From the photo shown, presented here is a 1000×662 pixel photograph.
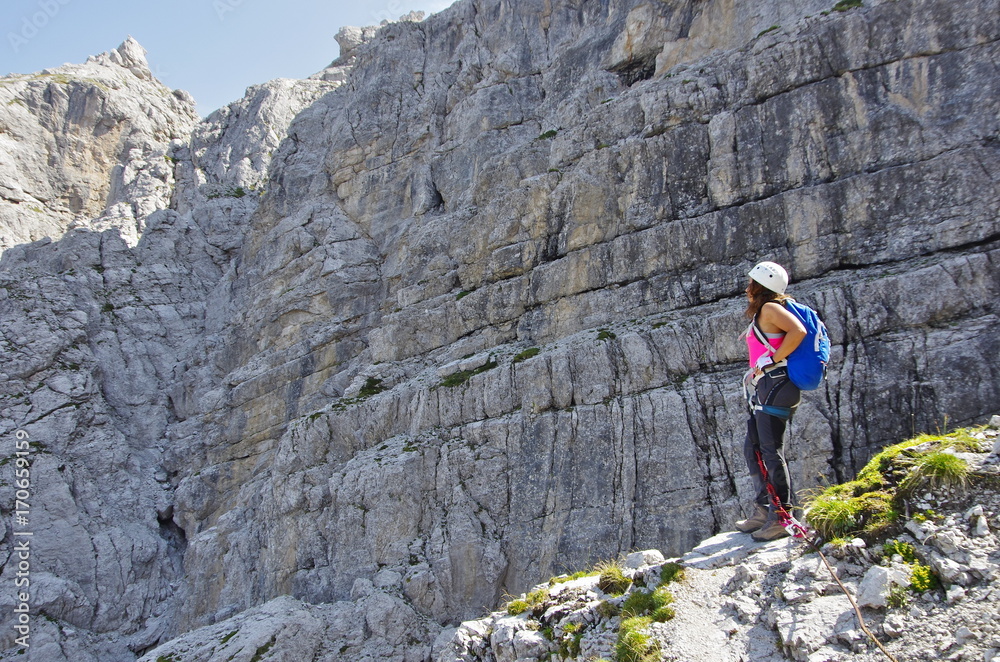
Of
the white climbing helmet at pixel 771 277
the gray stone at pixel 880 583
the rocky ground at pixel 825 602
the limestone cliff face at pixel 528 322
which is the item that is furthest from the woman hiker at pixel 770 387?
the limestone cliff face at pixel 528 322

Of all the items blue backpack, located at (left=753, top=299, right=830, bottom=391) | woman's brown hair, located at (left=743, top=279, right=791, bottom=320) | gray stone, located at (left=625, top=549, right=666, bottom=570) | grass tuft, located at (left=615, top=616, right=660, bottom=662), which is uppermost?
woman's brown hair, located at (left=743, top=279, right=791, bottom=320)

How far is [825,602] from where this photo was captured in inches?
319

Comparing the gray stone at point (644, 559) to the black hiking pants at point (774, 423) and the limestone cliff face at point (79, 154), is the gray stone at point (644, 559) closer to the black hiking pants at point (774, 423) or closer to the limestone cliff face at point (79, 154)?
the black hiking pants at point (774, 423)

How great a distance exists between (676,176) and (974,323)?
1522 centimetres

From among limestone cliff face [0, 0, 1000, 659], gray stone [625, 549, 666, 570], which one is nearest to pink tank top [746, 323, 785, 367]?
gray stone [625, 549, 666, 570]

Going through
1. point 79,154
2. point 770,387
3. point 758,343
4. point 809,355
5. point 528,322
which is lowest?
point 770,387

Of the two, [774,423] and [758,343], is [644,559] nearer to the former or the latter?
[774,423]

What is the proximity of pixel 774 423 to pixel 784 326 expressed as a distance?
1667 millimetres

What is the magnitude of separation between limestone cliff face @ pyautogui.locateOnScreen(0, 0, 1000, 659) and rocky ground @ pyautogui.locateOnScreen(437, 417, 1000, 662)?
1634 cm

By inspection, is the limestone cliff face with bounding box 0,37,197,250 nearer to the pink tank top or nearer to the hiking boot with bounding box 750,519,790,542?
the pink tank top

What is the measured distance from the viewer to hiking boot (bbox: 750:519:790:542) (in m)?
10.3

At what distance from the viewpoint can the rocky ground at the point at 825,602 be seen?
7062 millimetres

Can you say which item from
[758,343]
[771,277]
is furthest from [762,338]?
[771,277]

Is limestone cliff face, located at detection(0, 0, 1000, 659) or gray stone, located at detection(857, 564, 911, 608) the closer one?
gray stone, located at detection(857, 564, 911, 608)
